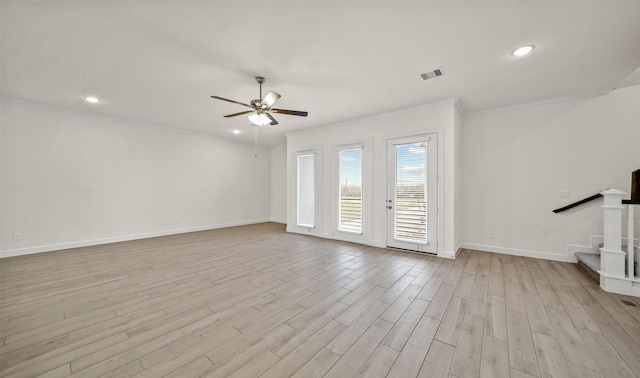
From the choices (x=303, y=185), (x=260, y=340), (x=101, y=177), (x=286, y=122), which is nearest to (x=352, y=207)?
(x=303, y=185)

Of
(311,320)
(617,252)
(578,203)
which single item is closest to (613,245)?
(617,252)

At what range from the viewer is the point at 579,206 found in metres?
3.87

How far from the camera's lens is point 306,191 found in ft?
20.3

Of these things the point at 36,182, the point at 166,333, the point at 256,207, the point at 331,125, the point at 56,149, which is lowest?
the point at 166,333

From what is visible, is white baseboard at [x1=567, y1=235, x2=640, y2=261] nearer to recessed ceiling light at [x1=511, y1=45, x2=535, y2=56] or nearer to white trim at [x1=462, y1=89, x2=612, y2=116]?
white trim at [x1=462, y1=89, x2=612, y2=116]

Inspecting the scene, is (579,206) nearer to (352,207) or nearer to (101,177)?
(352,207)

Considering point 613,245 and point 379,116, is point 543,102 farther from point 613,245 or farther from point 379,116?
point 379,116

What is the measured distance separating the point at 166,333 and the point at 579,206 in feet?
20.1

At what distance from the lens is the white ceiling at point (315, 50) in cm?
205

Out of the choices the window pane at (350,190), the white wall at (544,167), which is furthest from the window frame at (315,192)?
the white wall at (544,167)

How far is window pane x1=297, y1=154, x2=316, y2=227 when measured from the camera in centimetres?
604

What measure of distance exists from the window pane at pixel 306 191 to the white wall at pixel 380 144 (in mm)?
296

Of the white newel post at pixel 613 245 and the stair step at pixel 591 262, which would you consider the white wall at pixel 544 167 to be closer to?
the stair step at pixel 591 262

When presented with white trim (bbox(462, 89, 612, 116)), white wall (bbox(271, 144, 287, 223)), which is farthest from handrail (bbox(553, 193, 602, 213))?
white wall (bbox(271, 144, 287, 223))
